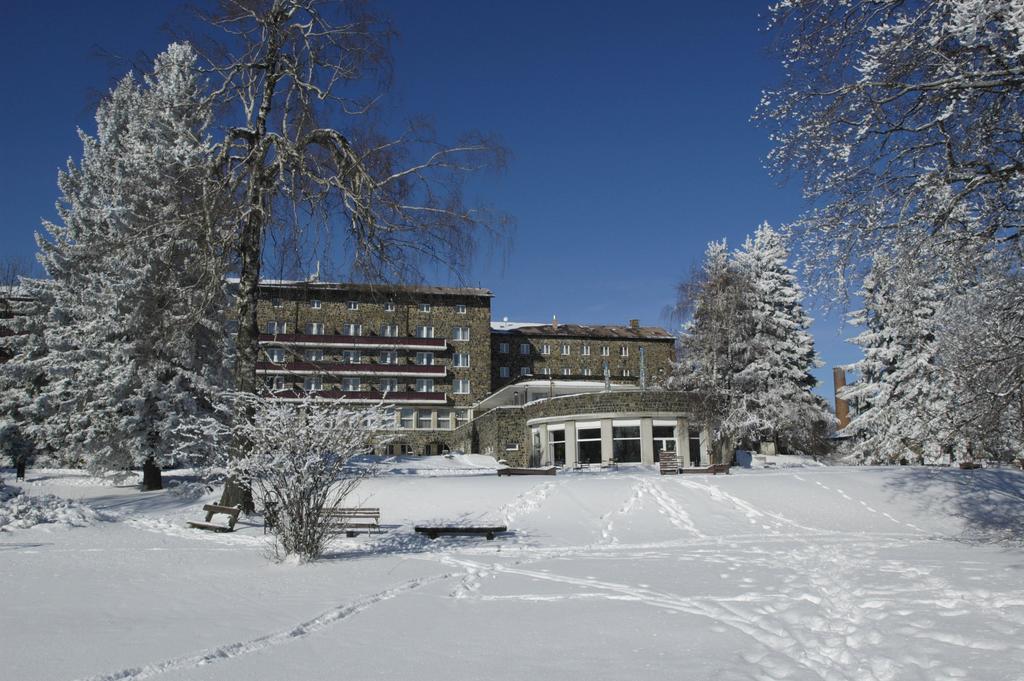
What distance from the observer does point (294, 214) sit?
46.8ft

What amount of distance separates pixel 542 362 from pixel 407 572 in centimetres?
5296

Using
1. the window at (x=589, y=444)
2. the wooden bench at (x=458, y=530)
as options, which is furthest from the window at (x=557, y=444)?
the wooden bench at (x=458, y=530)

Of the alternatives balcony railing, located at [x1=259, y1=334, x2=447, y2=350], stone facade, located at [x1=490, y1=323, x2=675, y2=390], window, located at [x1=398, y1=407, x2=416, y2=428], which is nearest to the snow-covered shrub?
balcony railing, located at [x1=259, y1=334, x2=447, y2=350]

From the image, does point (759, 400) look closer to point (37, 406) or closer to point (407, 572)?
point (407, 572)

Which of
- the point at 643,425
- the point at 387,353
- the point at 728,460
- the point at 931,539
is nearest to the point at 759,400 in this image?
the point at 728,460

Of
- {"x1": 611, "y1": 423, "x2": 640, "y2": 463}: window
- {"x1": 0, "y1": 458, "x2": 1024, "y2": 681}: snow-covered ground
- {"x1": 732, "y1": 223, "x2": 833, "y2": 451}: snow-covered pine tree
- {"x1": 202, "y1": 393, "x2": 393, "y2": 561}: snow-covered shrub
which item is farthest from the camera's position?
{"x1": 611, "y1": 423, "x2": 640, "y2": 463}: window

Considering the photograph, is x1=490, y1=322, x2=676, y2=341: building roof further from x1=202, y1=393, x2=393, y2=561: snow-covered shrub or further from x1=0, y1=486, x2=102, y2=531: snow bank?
x1=202, y1=393, x2=393, y2=561: snow-covered shrub

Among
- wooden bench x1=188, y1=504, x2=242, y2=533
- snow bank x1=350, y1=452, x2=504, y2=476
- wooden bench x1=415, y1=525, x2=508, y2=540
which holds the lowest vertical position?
wooden bench x1=415, y1=525, x2=508, y2=540

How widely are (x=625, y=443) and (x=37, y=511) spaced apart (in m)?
26.5

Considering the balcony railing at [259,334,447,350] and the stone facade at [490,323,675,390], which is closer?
the balcony railing at [259,334,447,350]

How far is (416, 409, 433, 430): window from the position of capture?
53.2 metres

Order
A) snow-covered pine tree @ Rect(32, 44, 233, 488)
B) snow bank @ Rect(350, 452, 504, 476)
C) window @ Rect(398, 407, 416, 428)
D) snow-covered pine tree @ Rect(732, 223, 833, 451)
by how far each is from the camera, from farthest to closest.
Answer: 1. window @ Rect(398, 407, 416, 428)
2. snow bank @ Rect(350, 452, 504, 476)
3. snow-covered pine tree @ Rect(732, 223, 833, 451)
4. snow-covered pine tree @ Rect(32, 44, 233, 488)

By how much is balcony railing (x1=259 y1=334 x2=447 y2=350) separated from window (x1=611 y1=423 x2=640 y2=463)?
72.8 feet

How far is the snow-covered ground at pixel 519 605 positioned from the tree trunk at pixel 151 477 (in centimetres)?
747
